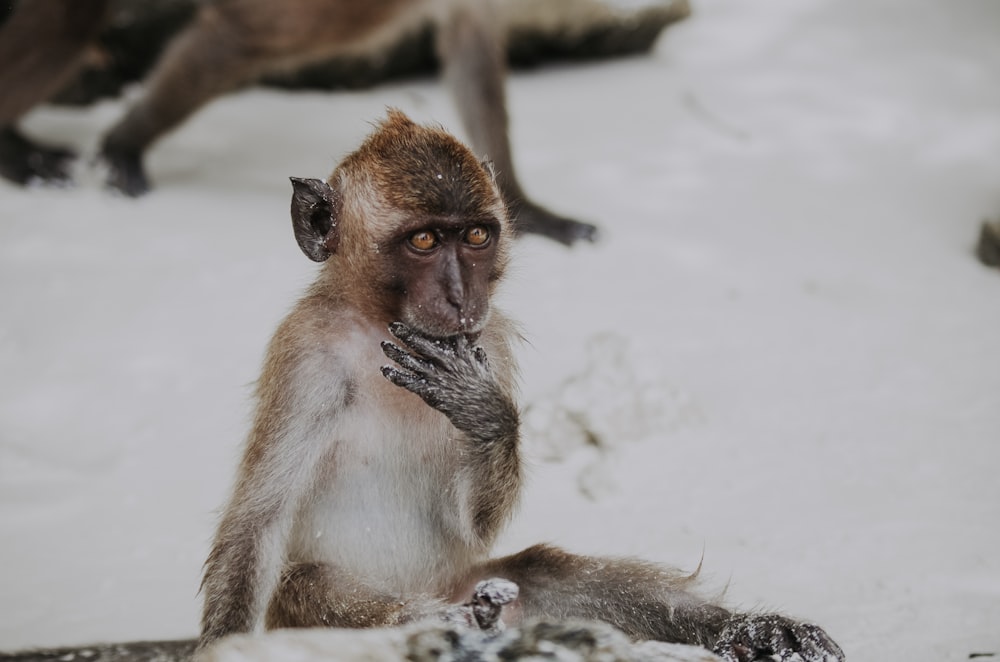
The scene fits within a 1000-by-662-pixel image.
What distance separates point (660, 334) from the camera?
19.9 ft

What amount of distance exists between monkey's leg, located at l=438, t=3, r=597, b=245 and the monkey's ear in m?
3.49

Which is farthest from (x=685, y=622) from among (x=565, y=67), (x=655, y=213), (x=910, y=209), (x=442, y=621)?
(x=565, y=67)

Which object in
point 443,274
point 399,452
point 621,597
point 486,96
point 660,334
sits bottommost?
point 660,334

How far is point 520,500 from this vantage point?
11.1 feet

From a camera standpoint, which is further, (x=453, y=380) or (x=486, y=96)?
(x=486, y=96)

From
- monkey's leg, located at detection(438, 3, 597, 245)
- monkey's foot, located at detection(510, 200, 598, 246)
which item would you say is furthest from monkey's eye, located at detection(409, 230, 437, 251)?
monkey's foot, located at detection(510, 200, 598, 246)

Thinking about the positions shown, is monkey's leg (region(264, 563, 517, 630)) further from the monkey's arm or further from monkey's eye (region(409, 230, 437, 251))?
monkey's eye (region(409, 230, 437, 251))

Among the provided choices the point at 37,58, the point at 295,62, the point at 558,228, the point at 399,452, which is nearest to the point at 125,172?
the point at 37,58

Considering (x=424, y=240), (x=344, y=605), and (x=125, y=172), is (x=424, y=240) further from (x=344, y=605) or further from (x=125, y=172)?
(x=125, y=172)

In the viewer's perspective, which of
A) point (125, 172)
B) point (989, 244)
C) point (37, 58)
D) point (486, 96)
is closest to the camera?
point (989, 244)

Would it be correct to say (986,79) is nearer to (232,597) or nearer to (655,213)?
(655,213)

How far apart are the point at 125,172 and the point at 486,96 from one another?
2282mm

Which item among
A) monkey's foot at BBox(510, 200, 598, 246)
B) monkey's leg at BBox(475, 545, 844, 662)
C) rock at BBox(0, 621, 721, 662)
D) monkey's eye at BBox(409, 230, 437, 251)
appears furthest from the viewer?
monkey's foot at BBox(510, 200, 598, 246)

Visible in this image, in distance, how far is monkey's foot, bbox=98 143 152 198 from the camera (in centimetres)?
719
